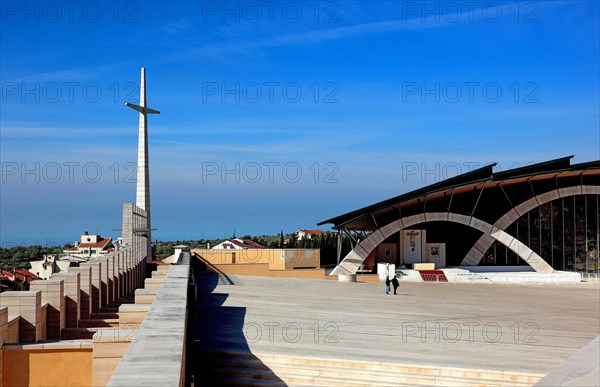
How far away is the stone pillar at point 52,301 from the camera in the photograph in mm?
12078

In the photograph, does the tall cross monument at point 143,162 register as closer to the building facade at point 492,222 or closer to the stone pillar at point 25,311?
the building facade at point 492,222

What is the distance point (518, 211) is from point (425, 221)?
8.14 metres

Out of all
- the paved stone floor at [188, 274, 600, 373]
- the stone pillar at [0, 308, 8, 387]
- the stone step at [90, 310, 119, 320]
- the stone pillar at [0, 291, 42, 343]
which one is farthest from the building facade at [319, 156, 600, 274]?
the stone pillar at [0, 308, 8, 387]

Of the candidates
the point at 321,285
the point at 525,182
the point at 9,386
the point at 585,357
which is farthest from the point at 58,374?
the point at 525,182

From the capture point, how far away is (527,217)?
Answer: 50.6 meters

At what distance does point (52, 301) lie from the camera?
12.2m

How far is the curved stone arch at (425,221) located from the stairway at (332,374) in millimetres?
29405

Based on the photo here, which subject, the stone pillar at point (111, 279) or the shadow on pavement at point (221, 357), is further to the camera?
the stone pillar at point (111, 279)

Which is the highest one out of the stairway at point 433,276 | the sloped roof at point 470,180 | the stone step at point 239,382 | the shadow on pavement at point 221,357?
the sloped roof at point 470,180

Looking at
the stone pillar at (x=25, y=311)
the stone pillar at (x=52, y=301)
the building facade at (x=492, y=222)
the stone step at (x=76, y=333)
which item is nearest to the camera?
the stone pillar at (x=25, y=311)

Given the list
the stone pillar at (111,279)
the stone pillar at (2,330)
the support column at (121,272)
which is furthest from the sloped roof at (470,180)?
the stone pillar at (2,330)

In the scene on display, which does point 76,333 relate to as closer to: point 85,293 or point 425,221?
point 85,293

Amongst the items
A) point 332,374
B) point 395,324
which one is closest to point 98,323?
point 332,374

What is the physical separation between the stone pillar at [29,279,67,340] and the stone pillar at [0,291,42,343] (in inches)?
52.6
